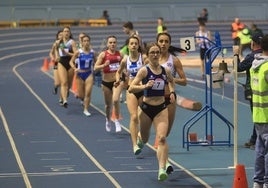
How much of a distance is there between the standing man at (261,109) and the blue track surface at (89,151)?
3.47 feet

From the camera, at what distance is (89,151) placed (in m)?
15.4

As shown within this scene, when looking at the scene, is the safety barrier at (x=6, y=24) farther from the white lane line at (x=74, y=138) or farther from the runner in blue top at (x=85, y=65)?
the runner in blue top at (x=85, y=65)

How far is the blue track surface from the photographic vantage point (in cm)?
1274

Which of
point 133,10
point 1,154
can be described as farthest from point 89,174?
point 133,10

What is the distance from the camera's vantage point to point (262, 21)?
160 ft

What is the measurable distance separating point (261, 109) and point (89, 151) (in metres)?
5.13

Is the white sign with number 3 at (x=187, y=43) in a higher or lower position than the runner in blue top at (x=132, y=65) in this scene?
higher

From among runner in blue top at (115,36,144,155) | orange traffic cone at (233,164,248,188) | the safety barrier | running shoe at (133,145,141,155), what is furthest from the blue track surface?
the safety barrier

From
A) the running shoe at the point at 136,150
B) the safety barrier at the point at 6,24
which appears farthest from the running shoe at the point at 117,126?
the safety barrier at the point at 6,24

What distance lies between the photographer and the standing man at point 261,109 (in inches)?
431

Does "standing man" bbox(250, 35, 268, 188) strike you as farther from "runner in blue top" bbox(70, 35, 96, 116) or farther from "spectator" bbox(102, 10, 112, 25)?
"spectator" bbox(102, 10, 112, 25)

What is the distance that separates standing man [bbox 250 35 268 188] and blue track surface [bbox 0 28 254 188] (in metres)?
1.06

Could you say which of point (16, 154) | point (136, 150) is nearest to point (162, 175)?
point (136, 150)

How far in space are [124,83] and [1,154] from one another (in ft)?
9.30
